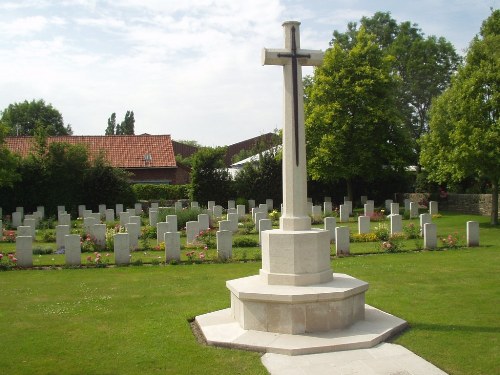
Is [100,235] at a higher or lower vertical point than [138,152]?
lower

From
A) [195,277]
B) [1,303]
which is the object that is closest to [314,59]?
[195,277]

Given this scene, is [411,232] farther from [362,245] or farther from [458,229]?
[458,229]

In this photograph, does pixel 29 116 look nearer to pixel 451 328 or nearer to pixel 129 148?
pixel 129 148

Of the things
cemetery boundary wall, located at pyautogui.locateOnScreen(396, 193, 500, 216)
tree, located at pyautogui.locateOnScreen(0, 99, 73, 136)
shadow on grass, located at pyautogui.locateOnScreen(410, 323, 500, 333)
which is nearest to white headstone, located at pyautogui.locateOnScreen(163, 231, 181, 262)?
shadow on grass, located at pyautogui.locateOnScreen(410, 323, 500, 333)

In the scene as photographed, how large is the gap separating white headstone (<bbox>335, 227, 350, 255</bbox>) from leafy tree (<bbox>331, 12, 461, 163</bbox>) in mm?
28213

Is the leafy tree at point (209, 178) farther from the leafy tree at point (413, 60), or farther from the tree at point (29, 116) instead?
the tree at point (29, 116)

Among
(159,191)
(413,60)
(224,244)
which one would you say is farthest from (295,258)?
(413,60)

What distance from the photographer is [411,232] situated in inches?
709

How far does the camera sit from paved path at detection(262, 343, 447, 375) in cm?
573

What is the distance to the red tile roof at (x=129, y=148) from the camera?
38469 millimetres

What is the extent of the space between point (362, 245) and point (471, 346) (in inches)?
402

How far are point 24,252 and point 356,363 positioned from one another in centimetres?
1013

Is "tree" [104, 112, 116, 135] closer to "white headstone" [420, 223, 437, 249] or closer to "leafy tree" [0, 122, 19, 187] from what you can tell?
"leafy tree" [0, 122, 19, 187]

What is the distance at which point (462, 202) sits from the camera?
2948cm
